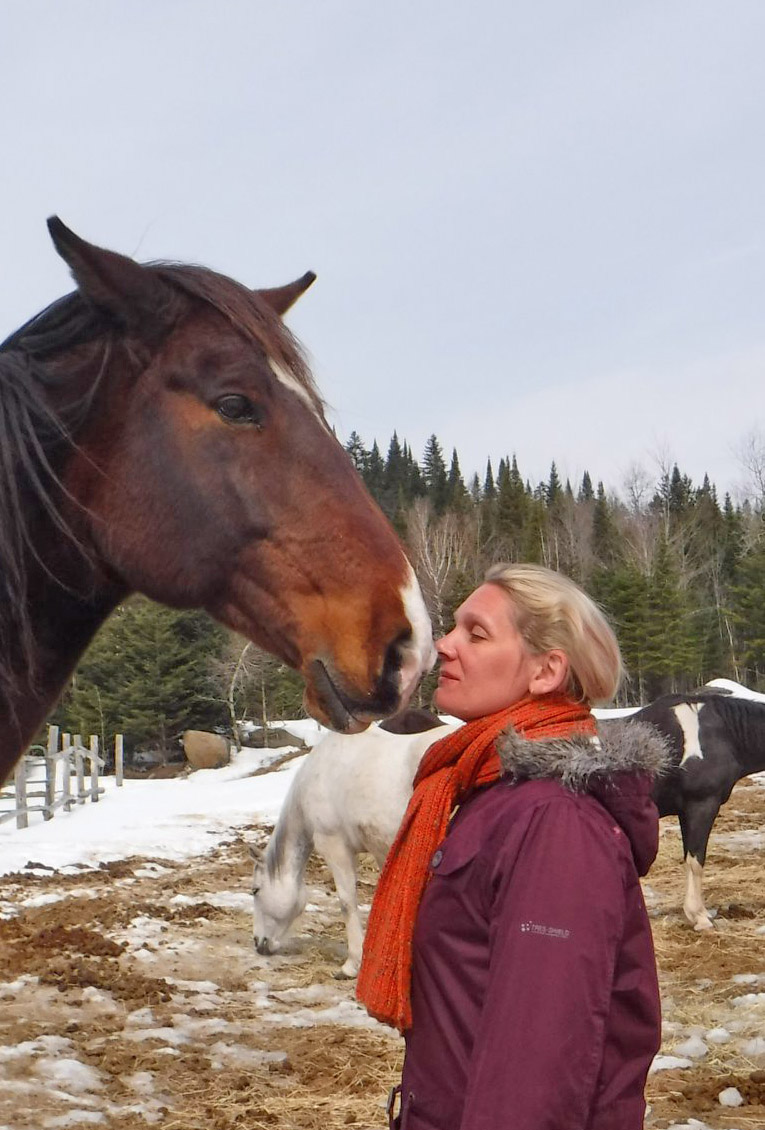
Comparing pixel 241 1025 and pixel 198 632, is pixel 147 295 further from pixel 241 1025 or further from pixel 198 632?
pixel 198 632

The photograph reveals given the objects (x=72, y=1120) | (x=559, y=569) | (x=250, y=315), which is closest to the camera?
(x=250, y=315)

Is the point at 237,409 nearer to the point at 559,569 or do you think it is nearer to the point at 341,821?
the point at 341,821

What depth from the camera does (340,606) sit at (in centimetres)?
153

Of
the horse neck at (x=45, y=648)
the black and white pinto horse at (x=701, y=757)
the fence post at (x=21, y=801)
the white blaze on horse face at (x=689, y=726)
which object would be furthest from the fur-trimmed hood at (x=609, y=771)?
the fence post at (x=21, y=801)

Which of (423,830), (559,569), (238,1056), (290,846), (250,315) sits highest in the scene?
(559,569)

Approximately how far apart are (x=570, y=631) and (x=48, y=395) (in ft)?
3.50

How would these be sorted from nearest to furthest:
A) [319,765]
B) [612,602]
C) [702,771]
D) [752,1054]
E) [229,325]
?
[229,325]
[752,1054]
[319,765]
[702,771]
[612,602]

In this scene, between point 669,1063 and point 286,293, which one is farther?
point 669,1063

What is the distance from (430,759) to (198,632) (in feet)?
83.7

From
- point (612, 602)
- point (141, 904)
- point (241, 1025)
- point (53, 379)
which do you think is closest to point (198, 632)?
point (612, 602)

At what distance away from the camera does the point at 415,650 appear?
1.48 m

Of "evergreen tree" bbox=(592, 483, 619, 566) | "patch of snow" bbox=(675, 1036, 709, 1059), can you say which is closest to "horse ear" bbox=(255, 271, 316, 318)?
"patch of snow" bbox=(675, 1036, 709, 1059)

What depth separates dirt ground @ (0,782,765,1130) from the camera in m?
3.62

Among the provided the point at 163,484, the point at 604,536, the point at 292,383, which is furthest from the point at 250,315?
the point at 604,536
